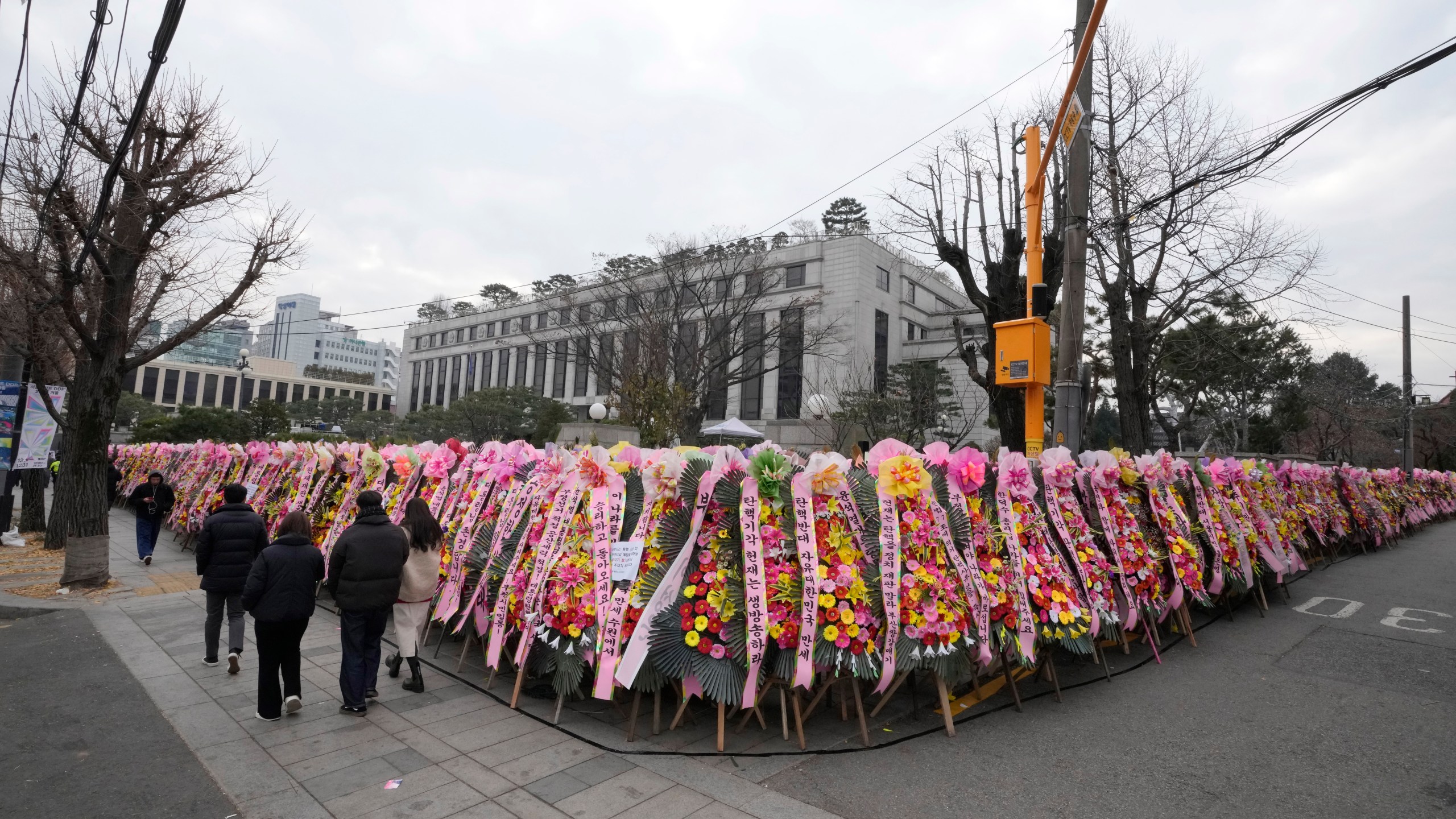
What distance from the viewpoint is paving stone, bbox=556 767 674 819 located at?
12.0ft

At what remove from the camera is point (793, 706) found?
450 centimetres

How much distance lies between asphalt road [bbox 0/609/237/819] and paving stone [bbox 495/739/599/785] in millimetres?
1359

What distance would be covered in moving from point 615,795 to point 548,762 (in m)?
0.61

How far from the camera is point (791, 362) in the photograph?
41.9 m

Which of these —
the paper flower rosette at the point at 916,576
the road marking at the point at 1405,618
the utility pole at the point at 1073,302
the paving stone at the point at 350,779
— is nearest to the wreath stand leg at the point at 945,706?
the paper flower rosette at the point at 916,576

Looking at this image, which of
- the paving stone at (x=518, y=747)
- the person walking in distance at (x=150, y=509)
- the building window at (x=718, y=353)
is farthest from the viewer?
the building window at (x=718, y=353)

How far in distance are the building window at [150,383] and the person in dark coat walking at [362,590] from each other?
95.4 metres

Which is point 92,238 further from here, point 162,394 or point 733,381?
point 162,394

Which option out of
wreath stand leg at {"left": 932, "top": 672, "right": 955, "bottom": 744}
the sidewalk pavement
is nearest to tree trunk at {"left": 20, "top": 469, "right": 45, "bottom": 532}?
the sidewalk pavement

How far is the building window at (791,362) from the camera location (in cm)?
3453

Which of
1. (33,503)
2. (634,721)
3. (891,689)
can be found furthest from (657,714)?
(33,503)

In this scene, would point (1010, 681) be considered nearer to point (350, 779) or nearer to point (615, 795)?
point (615, 795)

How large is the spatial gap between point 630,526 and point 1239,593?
708 centimetres

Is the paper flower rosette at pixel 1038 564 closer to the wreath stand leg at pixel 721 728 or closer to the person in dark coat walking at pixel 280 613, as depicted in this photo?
the wreath stand leg at pixel 721 728
